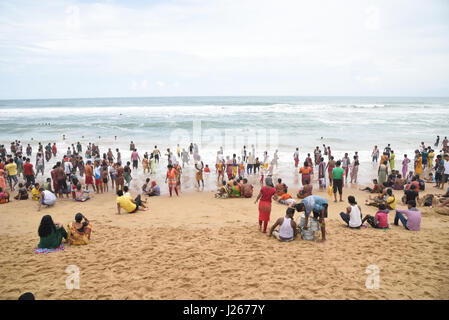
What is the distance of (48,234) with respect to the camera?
584cm

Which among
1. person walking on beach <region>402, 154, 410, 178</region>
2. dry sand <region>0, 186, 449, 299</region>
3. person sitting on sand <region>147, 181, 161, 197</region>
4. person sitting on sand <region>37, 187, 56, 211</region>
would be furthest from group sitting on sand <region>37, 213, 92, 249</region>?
person walking on beach <region>402, 154, 410, 178</region>

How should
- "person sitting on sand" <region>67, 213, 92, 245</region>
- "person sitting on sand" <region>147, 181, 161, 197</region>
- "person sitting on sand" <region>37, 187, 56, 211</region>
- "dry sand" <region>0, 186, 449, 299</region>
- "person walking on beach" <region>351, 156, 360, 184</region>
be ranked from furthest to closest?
"person walking on beach" <region>351, 156, 360, 184</region> < "person sitting on sand" <region>147, 181, 161, 197</region> < "person sitting on sand" <region>37, 187, 56, 211</region> < "person sitting on sand" <region>67, 213, 92, 245</region> < "dry sand" <region>0, 186, 449, 299</region>

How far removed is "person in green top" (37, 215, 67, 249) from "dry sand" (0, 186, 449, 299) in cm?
23

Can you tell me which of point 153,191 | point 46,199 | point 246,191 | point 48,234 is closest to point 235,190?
→ point 246,191

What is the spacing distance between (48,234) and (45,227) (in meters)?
0.18

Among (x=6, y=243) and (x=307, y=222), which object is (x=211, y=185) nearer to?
(x=307, y=222)

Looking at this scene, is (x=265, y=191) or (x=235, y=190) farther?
(x=235, y=190)

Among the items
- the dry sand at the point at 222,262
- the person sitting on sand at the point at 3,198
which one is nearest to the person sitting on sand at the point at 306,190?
the dry sand at the point at 222,262

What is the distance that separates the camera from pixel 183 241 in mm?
6246

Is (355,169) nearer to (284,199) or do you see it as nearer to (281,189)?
(281,189)

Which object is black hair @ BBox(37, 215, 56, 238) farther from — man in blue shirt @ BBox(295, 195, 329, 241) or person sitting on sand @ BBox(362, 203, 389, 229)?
person sitting on sand @ BBox(362, 203, 389, 229)

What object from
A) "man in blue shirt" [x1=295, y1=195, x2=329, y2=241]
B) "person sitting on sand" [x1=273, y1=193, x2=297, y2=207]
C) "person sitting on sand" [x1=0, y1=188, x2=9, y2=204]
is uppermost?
"man in blue shirt" [x1=295, y1=195, x2=329, y2=241]

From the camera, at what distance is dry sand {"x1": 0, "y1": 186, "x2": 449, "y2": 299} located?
430 centimetres

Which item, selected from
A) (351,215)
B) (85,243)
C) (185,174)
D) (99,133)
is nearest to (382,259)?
(351,215)
